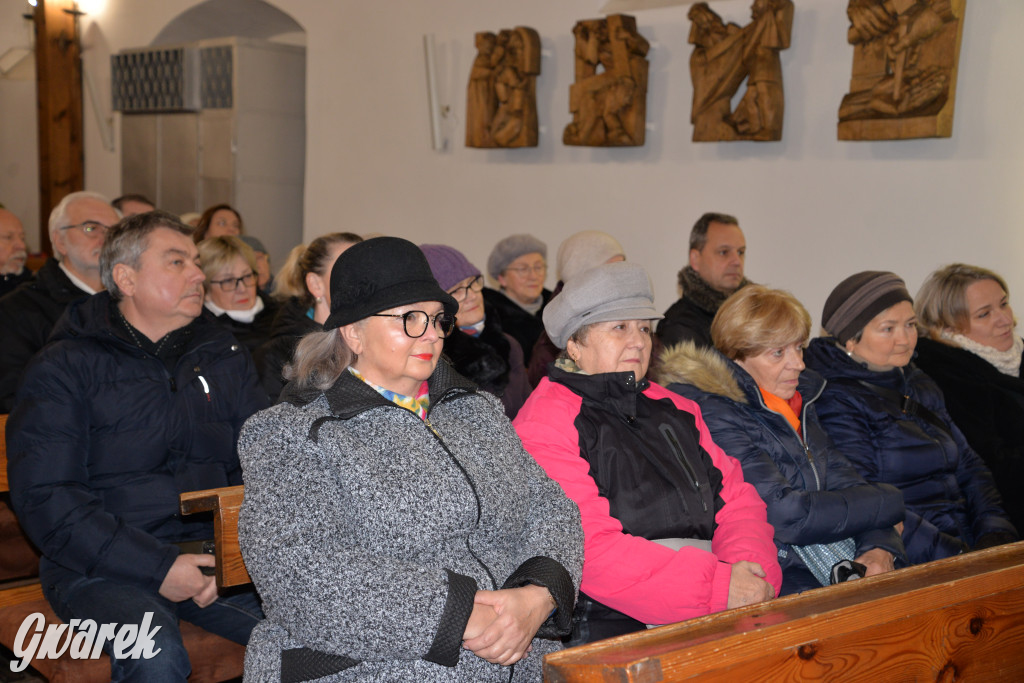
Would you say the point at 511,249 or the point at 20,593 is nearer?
the point at 20,593

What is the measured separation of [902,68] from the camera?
4203mm

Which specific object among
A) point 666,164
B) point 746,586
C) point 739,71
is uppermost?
point 739,71

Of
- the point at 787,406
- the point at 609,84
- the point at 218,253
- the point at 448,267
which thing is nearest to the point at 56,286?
the point at 218,253

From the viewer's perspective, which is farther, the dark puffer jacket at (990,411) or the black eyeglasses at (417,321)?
the dark puffer jacket at (990,411)

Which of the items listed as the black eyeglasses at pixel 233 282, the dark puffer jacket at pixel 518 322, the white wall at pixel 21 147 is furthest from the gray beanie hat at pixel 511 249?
the white wall at pixel 21 147

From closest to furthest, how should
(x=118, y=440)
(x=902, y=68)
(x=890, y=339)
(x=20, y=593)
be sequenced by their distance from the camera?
1. (x=118, y=440)
2. (x=20, y=593)
3. (x=890, y=339)
4. (x=902, y=68)

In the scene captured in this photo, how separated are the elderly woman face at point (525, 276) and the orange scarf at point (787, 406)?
6.87 ft

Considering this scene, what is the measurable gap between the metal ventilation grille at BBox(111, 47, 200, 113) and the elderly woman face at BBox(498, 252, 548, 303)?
14.4 ft

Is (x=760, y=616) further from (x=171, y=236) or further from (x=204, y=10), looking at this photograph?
(x=204, y=10)

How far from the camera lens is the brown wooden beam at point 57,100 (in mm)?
8664

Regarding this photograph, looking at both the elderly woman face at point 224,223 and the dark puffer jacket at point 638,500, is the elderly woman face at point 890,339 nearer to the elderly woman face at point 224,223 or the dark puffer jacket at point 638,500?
the dark puffer jacket at point 638,500

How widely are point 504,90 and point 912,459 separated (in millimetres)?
3847

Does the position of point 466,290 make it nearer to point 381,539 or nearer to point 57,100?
point 381,539

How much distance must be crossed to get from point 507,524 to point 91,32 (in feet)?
28.4
